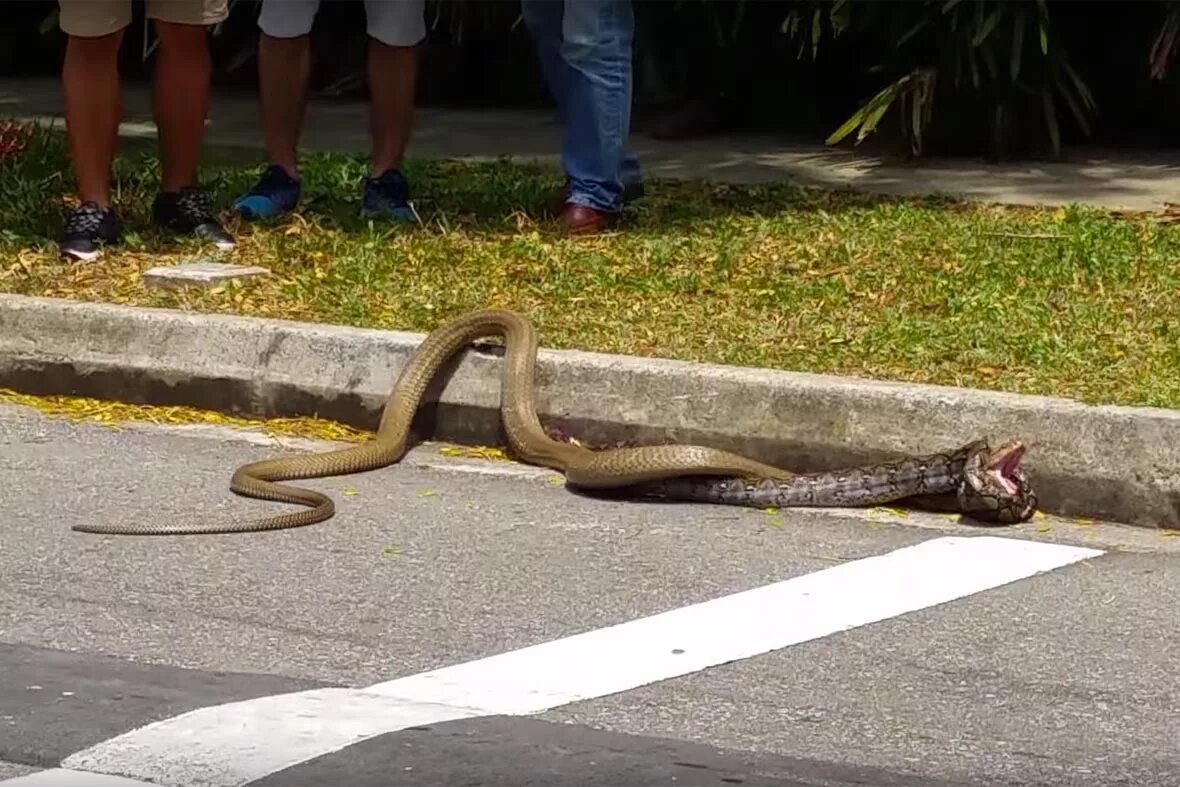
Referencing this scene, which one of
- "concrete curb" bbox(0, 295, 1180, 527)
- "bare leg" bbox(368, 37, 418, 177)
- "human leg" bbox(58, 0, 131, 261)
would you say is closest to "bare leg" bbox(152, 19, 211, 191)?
"human leg" bbox(58, 0, 131, 261)

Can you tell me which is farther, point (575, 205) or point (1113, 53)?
point (1113, 53)

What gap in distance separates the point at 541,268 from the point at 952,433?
77.5 inches

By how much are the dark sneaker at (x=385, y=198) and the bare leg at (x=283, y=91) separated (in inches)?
11.7

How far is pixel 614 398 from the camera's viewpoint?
19.7ft

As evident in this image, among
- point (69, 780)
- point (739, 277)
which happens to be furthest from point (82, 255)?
point (69, 780)

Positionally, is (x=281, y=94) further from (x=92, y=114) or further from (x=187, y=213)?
(x=92, y=114)

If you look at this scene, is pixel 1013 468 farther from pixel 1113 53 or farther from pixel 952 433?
pixel 1113 53

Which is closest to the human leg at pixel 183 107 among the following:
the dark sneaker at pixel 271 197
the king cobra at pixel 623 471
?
the dark sneaker at pixel 271 197

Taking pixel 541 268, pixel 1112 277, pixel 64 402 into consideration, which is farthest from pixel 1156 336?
pixel 64 402

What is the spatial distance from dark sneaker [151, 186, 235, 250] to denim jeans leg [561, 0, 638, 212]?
118cm

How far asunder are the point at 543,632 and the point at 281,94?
3974mm

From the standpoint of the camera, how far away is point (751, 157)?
969 centimetres

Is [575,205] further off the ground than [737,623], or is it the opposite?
[575,205]

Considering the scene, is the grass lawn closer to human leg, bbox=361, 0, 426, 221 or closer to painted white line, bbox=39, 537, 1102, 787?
human leg, bbox=361, 0, 426, 221
